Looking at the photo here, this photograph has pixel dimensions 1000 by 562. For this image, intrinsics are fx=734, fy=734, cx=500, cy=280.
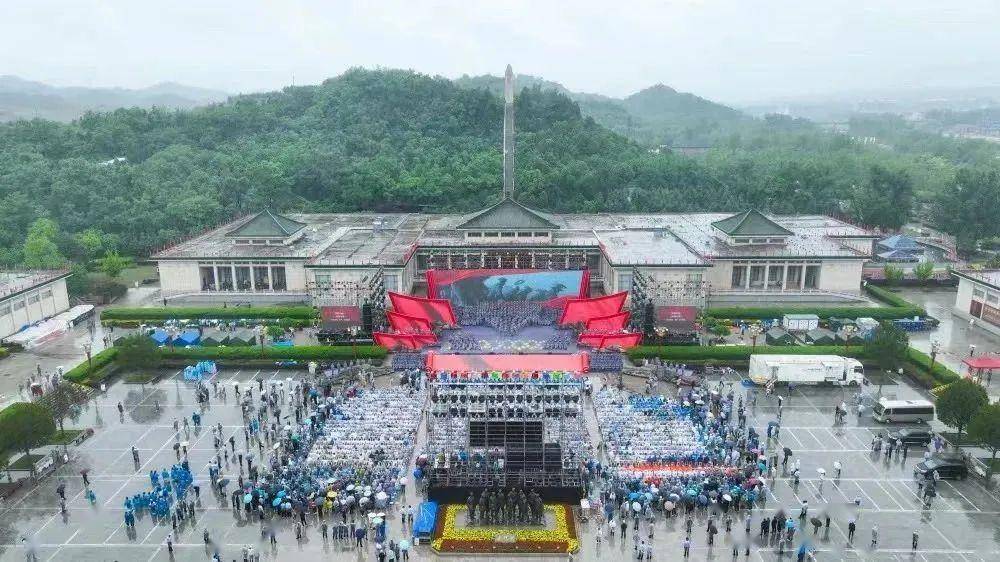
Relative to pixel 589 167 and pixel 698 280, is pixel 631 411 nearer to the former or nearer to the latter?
pixel 698 280

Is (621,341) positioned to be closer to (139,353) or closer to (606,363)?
(606,363)

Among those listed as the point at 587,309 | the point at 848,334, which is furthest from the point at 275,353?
the point at 848,334

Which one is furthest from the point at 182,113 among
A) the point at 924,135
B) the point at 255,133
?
the point at 924,135

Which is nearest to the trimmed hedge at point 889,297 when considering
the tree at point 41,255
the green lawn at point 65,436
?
the green lawn at point 65,436

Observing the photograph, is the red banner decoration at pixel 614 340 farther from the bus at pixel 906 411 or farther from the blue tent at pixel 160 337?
the blue tent at pixel 160 337

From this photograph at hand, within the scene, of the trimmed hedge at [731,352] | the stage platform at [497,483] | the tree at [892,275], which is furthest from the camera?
the tree at [892,275]

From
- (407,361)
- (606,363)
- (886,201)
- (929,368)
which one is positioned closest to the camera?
(929,368)

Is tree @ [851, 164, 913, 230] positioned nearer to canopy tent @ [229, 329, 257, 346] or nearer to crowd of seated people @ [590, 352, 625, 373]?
crowd of seated people @ [590, 352, 625, 373]

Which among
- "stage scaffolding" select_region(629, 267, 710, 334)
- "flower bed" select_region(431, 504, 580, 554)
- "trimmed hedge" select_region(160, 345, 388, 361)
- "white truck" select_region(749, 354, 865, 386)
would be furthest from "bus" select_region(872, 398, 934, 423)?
"trimmed hedge" select_region(160, 345, 388, 361)
